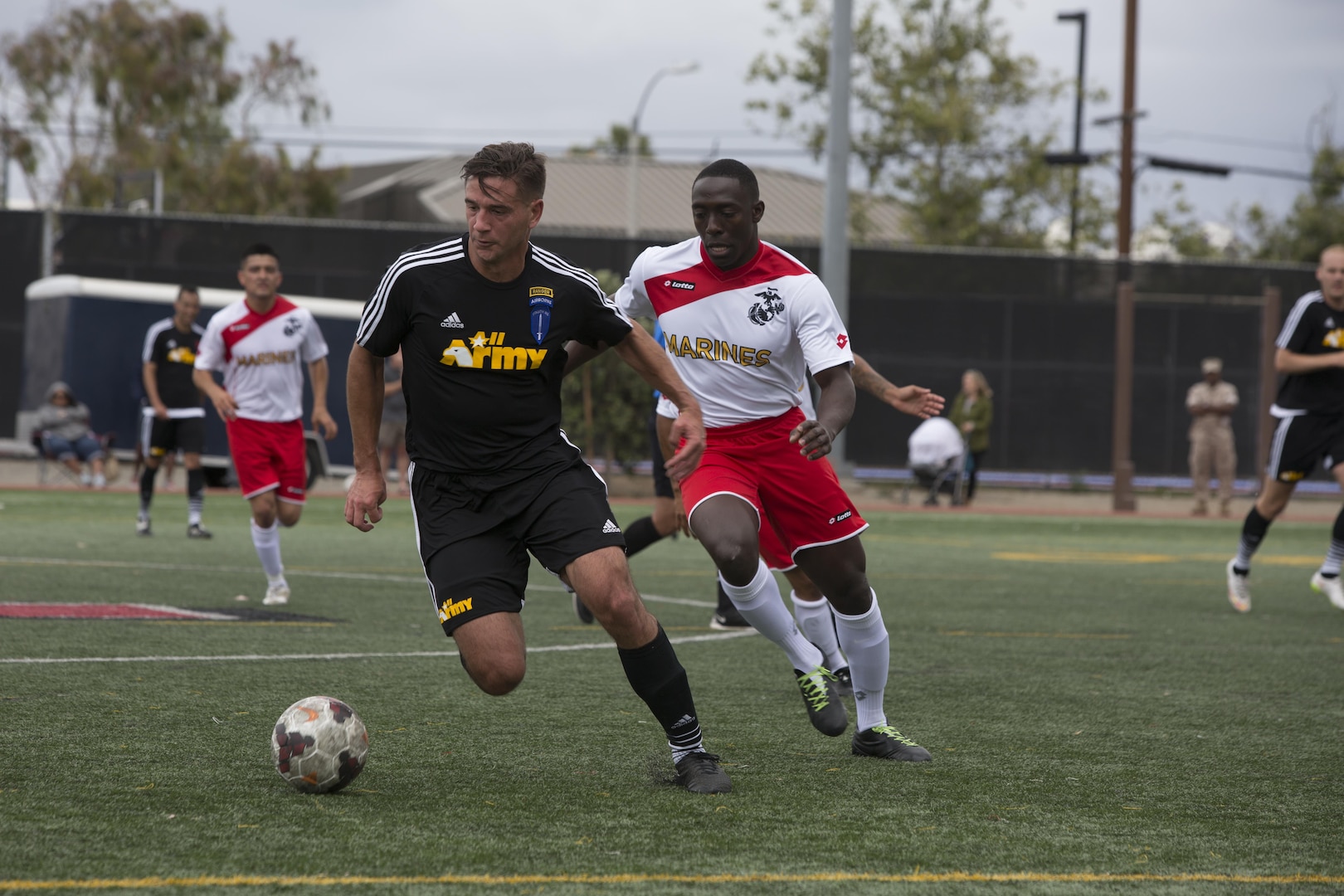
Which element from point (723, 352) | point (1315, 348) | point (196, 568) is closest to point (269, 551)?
point (196, 568)

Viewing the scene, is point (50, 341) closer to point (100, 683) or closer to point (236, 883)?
point (100, 683)

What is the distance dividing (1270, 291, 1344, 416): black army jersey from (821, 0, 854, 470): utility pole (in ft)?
33.3

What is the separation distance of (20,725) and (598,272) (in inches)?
798

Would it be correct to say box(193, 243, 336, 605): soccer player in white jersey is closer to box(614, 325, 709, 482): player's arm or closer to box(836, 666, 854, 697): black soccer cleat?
box(836, 666, 854, 697): black soccer cleat

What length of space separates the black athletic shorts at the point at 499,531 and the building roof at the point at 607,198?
1918 inches

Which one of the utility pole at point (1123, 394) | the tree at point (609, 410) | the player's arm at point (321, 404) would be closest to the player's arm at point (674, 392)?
the player's arm at point (321, 404)

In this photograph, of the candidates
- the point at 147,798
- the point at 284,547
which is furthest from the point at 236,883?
the point at 284,547

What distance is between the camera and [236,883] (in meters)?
3.52

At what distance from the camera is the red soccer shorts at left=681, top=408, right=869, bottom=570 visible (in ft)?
18.1

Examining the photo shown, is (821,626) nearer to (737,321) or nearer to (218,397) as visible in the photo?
(737,321)

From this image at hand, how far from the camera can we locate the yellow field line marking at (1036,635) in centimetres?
896

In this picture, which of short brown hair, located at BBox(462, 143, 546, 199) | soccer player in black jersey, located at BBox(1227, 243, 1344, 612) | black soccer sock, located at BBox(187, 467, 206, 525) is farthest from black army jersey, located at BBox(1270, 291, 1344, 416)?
black soccer sock, located at BBox(187, 467, 206, 525)

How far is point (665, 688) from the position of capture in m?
4.69

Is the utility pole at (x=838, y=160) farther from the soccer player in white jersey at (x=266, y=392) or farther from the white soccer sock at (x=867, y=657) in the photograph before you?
the white soccer sock at (x=867, y=657)
